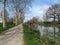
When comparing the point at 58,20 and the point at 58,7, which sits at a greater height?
the point at 58,7

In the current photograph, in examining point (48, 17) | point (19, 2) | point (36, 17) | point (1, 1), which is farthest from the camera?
point (48, 17)

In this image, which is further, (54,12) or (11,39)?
(54,12)

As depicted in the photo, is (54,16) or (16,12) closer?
(16,12)

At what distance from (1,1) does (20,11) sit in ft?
74.2

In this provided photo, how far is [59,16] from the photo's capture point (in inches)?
3305

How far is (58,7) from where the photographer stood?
8869 centimetres

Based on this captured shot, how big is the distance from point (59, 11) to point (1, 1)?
5834 cm

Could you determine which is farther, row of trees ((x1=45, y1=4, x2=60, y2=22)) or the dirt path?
row of trees ((x1=45, y1=4, x2=60, y2=22))

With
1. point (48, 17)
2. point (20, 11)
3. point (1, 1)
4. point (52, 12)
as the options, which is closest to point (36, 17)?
point (20, 11)

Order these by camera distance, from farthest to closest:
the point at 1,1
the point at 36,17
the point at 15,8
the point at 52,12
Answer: the point at 52,12
the point at 36,17
the point at 15,8
the point at 1,1

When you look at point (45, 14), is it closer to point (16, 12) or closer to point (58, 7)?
point (58, 7)

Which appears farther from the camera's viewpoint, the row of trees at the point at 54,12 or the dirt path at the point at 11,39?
the row of trees at the point at 54,12

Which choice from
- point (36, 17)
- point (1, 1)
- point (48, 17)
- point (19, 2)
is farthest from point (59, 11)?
point (1, 1)

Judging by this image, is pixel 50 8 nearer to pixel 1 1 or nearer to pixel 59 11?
pixel 59 11
